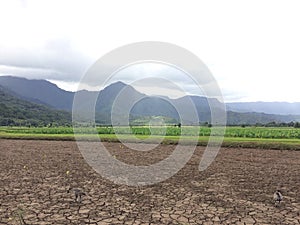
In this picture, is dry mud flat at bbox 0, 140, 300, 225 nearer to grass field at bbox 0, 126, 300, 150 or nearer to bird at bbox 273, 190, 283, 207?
bird at bbox 273, 190, 283, 207

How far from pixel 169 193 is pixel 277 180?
4.68 metres

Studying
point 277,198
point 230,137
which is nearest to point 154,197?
point 277,198

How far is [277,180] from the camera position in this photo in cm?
1223

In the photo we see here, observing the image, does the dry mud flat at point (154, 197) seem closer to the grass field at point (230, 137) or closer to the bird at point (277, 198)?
the bird at point (277, 198)

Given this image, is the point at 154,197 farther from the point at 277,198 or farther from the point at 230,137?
the point at 230,137

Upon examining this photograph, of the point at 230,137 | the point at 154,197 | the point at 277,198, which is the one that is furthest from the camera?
the point at 230,137

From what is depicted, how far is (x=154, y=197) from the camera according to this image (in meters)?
9.57

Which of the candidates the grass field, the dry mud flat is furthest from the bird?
the grass field

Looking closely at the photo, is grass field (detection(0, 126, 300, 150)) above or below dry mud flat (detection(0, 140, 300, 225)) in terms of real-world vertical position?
above

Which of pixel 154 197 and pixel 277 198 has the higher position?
pixel 277 198

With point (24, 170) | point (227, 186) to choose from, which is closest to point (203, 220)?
point (227, 186)

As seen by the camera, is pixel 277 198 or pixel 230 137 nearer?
pixel 277 198

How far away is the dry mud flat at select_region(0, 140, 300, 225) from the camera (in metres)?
7.62

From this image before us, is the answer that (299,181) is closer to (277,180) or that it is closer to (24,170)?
(277,180)
